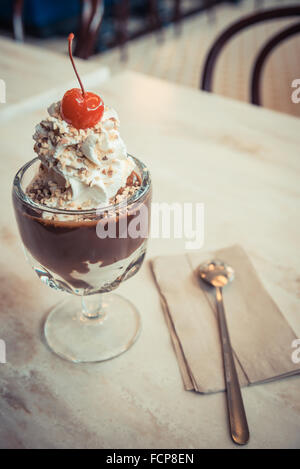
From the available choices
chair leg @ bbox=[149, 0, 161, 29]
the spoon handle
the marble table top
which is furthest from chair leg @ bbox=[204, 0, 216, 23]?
the spoon handle

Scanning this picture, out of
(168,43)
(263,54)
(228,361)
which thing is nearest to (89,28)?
(263,54)

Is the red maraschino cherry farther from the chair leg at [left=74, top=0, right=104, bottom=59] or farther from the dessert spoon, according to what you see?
the chair leg at [left=74, top=0, right=104, bottom=59]

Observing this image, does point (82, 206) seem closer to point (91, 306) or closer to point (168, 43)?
point (91, 306)

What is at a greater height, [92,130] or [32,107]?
[92,130]

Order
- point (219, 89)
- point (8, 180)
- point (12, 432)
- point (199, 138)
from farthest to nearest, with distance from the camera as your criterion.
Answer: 1. point (219, 89)
2. point (199, 138)
3. point (8, 180)
4. point (12, 432)

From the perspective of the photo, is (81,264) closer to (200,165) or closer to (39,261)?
(39,261)

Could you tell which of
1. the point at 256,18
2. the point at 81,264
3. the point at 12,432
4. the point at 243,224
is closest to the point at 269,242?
the point at 243,224
